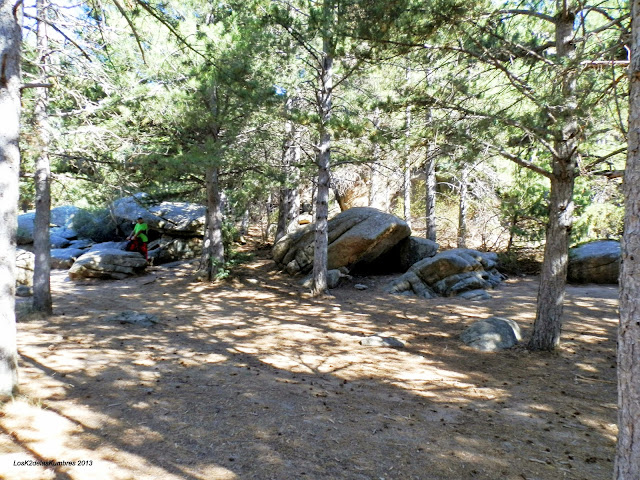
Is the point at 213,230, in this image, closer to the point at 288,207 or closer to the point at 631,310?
the point at 288,207

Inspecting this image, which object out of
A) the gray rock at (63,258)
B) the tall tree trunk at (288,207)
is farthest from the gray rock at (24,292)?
the tall tree trunk at (288,207)

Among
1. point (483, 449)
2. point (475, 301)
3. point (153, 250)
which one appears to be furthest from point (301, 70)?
point (483, 449)

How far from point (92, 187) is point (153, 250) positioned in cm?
826

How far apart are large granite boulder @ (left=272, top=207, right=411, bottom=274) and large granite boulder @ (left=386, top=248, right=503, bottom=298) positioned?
1288 millimetres

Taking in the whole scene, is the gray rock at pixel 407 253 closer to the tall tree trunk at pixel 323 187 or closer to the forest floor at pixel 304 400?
the tall tree trunk at pixel 323 187

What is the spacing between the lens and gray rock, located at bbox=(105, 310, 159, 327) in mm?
8117

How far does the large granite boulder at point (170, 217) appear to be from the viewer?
1725 centimetres

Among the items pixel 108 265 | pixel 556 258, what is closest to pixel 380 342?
pixel 556 258

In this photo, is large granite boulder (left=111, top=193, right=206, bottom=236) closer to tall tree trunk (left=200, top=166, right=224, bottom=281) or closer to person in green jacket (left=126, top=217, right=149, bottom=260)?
person in green jacket (left=126, top=217, right=149, bottom=260)

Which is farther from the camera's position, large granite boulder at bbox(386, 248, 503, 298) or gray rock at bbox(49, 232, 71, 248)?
gray rock at bbox(49, 232, 71, 248)

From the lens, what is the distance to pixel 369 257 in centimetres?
1309

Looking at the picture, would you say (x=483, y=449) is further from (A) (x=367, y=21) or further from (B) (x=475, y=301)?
(B) (x=475, y=301)

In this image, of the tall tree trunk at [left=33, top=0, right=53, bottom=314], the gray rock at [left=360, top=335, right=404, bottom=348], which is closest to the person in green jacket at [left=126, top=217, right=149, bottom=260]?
the tall tree trunk at [left=33, top=0, right=53, bottom=314]

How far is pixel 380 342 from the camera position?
7.23m
